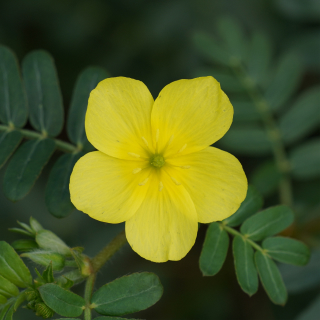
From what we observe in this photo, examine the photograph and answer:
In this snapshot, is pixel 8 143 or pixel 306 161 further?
pixel 306 161

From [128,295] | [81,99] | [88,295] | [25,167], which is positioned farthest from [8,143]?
[128,295]

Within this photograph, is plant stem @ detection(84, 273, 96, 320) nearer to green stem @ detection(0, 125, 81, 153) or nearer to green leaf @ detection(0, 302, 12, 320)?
green leaf @ detection(0, 302, 12, 320)

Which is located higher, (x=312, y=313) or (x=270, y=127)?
(x=270, y=127)

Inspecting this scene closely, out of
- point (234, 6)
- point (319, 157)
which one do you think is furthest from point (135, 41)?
point (319, 157)

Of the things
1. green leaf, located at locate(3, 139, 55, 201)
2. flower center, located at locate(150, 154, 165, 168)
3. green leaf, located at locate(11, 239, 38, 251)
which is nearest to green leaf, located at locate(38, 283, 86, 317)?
green leaf, located at locate(11, 239, 38, 251)

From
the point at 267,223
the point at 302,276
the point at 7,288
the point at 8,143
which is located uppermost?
the point at 8,143

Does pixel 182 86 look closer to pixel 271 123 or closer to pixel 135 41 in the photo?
pixel 271 123

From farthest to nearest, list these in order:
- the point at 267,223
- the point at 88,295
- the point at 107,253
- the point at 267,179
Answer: the point at 267,179 < the point at 267,223 < the point at 107,253 < the point at 88,295

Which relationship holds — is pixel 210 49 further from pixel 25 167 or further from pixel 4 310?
pixel 4 310
